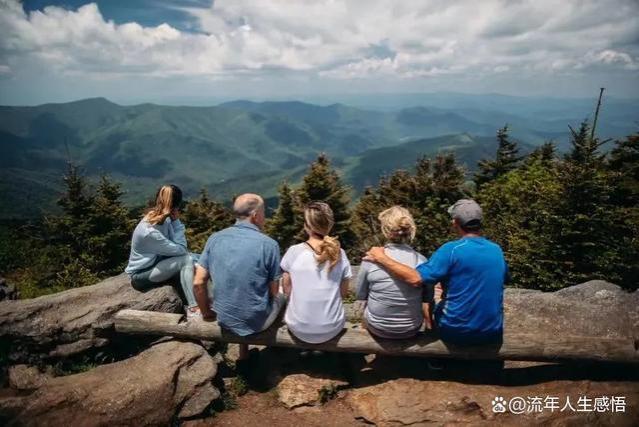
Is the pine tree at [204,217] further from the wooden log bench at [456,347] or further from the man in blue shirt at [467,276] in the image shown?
the man in blue shirt at [467,276]

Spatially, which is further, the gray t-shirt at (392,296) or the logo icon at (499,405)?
the gray t-shirt at (392,296)

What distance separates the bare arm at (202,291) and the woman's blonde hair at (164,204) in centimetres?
151

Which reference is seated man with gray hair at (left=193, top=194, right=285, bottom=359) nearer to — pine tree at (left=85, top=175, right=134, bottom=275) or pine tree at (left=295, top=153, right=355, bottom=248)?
pine tree at (left=85, top=175, right=134, bottom=275)

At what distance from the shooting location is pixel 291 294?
17.8 feet

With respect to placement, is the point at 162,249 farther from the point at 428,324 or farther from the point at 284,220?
the point at 284,220

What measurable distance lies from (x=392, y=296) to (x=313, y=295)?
107cm

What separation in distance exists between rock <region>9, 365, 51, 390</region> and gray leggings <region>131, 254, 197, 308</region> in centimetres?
186

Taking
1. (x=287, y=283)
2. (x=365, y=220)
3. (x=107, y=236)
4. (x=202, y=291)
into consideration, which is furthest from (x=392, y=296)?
(x=365, y=220)

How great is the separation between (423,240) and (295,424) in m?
16.5

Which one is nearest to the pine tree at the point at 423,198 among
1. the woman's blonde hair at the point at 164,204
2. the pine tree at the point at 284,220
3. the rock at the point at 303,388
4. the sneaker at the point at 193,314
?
the pine tree at the point at 284,220

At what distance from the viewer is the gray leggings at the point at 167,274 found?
688 cm

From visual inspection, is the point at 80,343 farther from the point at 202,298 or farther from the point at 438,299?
the point at 438,299

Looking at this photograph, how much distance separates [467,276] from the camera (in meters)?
4.95

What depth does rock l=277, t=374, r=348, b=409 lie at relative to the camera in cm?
546
